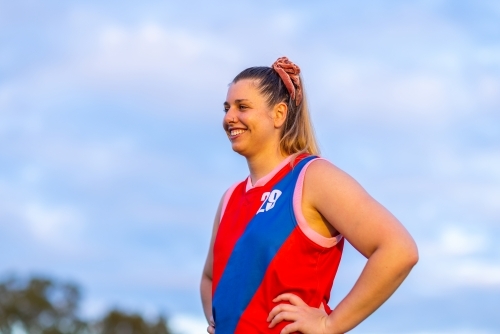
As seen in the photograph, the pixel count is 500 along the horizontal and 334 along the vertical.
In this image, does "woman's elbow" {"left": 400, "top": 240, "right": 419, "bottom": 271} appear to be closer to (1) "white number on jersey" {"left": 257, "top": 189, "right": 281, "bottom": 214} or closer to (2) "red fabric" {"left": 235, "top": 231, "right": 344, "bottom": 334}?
(2) "red fabric" {"left": 235, "top": 231, "right": 344, "bottom": 334}

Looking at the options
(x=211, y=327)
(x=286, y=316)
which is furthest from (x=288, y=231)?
(x=211, y=327)

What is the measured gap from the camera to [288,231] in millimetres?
4734

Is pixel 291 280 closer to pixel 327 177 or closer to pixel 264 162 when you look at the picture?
pixel 327 177

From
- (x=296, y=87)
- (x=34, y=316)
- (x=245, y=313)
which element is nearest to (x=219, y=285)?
(x=245, y=313)

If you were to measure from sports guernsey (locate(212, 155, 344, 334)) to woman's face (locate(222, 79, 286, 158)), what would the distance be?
0.69ft

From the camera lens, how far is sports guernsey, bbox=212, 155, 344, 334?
4.71 m

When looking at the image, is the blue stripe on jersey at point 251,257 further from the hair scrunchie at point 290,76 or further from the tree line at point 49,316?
the tree line at point 49,316

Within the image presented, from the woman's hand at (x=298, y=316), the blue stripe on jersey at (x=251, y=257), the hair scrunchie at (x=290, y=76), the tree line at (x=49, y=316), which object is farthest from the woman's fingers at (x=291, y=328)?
the tree line at (x=49, y=316)

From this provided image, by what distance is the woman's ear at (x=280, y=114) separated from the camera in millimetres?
5121

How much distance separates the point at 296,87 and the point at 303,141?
0.28 metres

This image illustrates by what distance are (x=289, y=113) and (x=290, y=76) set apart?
0.68 ft

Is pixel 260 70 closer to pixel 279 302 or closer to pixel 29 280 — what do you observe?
pixel 279 302

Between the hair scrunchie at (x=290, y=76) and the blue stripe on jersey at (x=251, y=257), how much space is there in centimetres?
43

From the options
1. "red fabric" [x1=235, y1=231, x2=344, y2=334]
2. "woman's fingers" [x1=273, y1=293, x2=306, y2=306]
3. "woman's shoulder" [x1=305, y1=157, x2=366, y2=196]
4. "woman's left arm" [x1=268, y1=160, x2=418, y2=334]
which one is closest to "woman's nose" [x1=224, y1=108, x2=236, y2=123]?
"woman's shoulder" [x1=305, y1=157, x2=366, y2=196]
